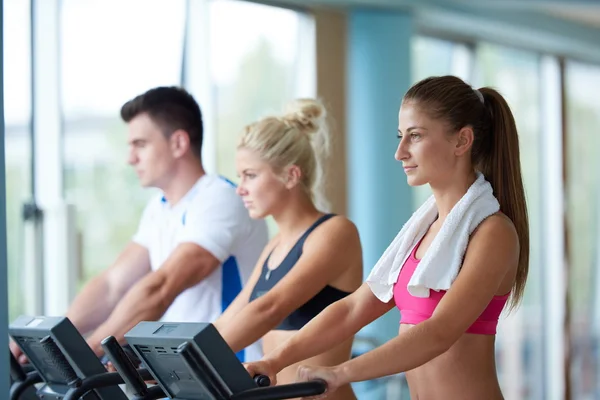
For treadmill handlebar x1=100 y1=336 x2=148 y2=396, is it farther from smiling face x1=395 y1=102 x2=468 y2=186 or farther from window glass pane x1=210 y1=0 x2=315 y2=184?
window glass pane x1=210 y1=0 x2=315 y2=184

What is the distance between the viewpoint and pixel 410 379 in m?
2.45

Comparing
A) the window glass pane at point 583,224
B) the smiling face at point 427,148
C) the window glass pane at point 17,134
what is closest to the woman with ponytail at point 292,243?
the smiling face at point 427,148

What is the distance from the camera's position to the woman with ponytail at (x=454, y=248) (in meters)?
2.27

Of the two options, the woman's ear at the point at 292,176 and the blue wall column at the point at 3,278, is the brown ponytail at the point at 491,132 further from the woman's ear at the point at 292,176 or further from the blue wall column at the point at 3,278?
the blue wall column at the point at 3,278

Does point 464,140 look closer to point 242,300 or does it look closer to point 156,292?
point 242,300

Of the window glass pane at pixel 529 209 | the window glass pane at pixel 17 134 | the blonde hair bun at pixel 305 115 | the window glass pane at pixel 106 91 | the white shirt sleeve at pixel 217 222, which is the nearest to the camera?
the blonde hair bun at pixel 305 115

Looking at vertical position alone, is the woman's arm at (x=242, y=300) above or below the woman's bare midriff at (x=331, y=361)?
above

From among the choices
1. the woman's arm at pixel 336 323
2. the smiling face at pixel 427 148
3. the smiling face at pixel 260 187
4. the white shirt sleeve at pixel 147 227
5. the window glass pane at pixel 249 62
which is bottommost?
the woman's arm at pixel 336 323

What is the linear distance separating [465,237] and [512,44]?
5645 millimetres

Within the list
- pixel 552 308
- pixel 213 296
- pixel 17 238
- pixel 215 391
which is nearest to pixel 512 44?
pixel 552 308

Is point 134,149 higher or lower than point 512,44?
lower

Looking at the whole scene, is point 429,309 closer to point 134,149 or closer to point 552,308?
point 134,149

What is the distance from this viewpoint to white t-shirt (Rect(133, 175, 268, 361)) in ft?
11.2

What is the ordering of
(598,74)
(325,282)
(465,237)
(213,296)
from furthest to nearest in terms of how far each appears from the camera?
(598,74), (213,296), (325,282), (465,237)
